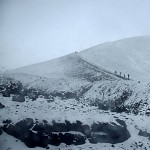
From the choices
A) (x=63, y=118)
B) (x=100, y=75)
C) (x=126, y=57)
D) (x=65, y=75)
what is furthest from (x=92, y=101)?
(x=126, y=57)

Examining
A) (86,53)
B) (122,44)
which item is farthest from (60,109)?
(122,44)

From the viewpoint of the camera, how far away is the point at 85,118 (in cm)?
2186

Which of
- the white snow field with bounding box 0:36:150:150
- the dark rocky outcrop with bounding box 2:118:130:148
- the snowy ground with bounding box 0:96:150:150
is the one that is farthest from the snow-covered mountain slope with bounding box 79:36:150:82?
the dark rocky outcrop with bounding box 2:118:130:148

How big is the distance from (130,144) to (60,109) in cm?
736

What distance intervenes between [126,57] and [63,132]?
200 ft

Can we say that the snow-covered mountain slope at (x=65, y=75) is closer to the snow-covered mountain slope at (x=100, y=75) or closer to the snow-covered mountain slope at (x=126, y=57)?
the snow-covered mountain slope at (x=100, y=75)

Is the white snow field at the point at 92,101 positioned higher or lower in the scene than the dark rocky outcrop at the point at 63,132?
higher

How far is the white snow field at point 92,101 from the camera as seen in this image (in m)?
A: 20.4

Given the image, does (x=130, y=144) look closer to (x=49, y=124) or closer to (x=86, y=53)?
(x=49, y=124)

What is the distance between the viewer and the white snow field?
20.4 metres

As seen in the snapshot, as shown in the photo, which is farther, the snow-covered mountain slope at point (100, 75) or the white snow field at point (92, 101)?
the snow-covered mountain slope at point (100, 75)

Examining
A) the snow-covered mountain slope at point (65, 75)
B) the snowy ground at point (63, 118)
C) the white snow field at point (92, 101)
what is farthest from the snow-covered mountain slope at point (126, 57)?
the snowy ground at point (63, 118)

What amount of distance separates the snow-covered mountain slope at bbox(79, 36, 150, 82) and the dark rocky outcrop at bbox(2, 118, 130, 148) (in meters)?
37.3

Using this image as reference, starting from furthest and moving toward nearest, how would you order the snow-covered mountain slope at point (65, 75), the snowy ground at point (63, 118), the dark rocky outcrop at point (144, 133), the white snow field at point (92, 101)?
the snow-covered mountain slope at point (65, 75) → the dark rocky outcrop at point (144, 133) → the white snow field at point (92, 101) → the snowy ground at point (63, 118)
